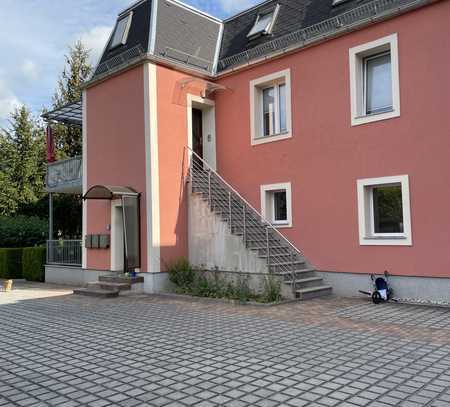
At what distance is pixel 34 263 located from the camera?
17828 mm

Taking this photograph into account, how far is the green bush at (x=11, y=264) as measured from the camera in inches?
741

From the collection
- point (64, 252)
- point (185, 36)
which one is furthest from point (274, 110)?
point (64, 252)

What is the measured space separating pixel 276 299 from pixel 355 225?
2.61 m

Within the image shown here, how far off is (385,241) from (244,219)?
134 inches

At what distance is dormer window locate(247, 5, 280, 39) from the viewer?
13812mm

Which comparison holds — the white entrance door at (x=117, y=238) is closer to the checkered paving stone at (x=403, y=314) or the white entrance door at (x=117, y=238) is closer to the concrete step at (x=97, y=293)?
the concrete step at (x=97, y=293)

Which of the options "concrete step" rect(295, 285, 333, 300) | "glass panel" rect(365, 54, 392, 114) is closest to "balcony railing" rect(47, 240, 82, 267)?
"concrete step" rect(295, 285, 333, 300)

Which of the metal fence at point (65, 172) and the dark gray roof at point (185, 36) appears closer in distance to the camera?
the dark gray roof at point (185, 36)

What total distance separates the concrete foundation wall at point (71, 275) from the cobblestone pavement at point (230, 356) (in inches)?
185

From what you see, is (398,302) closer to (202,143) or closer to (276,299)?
(276,299)

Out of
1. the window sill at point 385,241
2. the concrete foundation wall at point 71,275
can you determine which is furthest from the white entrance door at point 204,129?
the window sill at point 385,241

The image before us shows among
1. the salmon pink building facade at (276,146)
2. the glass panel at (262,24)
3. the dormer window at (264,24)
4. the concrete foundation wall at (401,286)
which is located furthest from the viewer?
the glass panel at (262,24)

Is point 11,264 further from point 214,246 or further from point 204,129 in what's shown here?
point 214,246

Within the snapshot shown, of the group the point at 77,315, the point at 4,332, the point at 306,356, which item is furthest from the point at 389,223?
the point at 4,332
